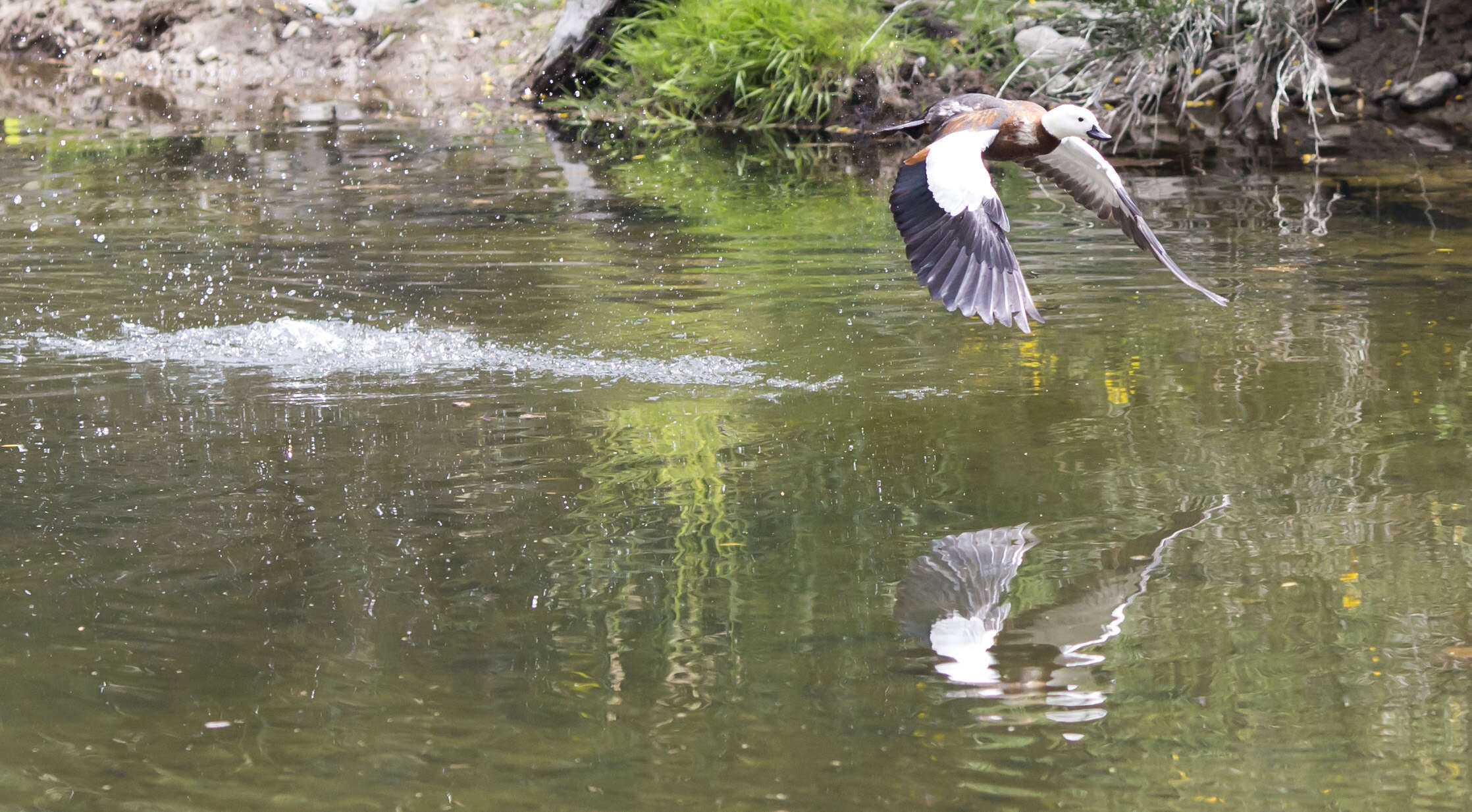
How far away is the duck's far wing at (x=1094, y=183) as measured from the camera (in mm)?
4461

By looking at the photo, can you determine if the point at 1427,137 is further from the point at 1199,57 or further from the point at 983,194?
the point at 983,194

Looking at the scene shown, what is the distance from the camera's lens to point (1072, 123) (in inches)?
164

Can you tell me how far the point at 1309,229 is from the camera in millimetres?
7270

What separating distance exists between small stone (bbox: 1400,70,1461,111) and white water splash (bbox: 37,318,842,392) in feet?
24.6

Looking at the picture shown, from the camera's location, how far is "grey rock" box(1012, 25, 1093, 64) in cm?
1072

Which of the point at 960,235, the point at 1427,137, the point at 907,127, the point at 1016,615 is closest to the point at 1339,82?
the point at 1427,137

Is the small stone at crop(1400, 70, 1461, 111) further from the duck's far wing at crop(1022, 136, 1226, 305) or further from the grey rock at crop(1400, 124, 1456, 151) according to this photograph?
the duck's far wing at crop(1022, 136, 1226, 305)

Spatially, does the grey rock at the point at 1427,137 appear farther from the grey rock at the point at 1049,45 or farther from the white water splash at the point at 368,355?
the white water splash at the point at 368,355

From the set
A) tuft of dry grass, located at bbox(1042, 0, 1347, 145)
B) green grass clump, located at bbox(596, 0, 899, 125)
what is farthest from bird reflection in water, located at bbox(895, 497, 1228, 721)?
green grass clump, located at bbox(596, 0, 899, 125)

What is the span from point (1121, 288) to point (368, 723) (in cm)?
424

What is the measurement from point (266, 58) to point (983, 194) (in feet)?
42.0

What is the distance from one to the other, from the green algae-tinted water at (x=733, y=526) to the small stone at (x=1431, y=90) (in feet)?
A: 12.3

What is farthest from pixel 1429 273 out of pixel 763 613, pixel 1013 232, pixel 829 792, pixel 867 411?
pixel 829 792

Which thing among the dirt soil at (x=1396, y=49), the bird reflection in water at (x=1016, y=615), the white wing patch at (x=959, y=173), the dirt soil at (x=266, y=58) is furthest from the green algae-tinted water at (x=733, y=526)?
the dirt soil at (x=266, y=58)
